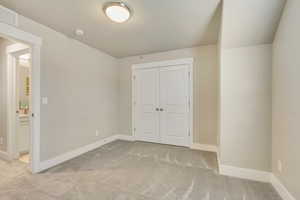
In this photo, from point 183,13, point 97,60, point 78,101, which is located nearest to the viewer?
point 183,13

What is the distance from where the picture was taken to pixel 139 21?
7.78 ft

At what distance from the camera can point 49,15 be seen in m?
2.15

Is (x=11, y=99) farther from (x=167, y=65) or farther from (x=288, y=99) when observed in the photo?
(x=288, y=99)

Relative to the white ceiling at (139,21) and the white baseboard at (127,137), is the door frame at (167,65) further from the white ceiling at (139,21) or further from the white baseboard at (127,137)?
the white ceiling at (139,21)

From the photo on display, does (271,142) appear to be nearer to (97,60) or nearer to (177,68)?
(177,68)

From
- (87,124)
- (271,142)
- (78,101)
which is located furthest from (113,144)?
(271,142)

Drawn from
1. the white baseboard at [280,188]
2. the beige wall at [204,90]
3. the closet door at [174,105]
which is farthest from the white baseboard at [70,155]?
the white baseboard at [280,188]

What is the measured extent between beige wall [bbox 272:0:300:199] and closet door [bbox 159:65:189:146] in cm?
177

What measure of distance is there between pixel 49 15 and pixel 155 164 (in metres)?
3.12

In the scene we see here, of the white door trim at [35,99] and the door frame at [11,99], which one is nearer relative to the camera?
the white door trim at [35,99]

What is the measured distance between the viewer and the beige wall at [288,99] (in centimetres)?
140

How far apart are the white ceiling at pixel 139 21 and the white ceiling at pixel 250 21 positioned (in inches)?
11.8

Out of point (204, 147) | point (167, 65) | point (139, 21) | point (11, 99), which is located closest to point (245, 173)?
point (204, 147)

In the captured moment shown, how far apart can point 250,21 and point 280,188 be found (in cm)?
223
